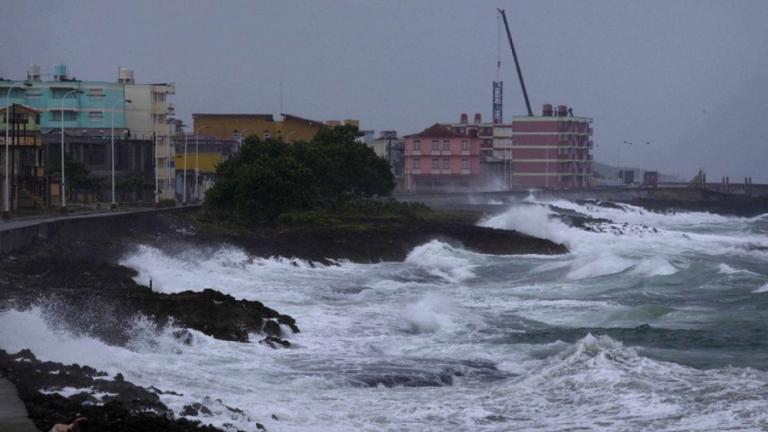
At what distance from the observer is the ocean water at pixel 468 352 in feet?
54.3

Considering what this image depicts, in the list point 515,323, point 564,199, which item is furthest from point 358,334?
point 564,199

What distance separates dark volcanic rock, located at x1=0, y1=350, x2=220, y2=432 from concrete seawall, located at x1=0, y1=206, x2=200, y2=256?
12501mm

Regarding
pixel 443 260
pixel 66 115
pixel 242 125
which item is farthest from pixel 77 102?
pixel 443 260

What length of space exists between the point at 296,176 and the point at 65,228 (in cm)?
2372

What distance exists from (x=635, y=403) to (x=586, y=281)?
2127 cm

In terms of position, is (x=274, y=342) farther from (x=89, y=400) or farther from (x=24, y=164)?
(x=24, y=164)

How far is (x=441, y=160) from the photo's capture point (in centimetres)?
10594

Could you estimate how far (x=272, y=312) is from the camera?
2488 cm

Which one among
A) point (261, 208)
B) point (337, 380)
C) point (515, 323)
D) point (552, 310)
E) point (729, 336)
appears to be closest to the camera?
point (337, 380)

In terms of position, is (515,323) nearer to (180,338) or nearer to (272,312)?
(272,312)

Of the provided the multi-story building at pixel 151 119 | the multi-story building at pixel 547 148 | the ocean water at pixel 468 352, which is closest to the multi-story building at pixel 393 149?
the multi-story building at pixel 547 148

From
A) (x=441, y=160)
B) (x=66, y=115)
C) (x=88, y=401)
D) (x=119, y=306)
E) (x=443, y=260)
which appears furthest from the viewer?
(x=441, y=160)

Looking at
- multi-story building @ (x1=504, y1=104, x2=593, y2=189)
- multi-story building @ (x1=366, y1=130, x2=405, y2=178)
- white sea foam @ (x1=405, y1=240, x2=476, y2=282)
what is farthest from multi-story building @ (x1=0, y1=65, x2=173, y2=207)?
multi-story building @ (x1=504, y1=104, x2=593, y2=189)

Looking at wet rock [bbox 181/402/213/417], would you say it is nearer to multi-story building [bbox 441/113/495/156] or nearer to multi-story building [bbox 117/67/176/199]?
multi-story building [bbox 117/67/176/199]
